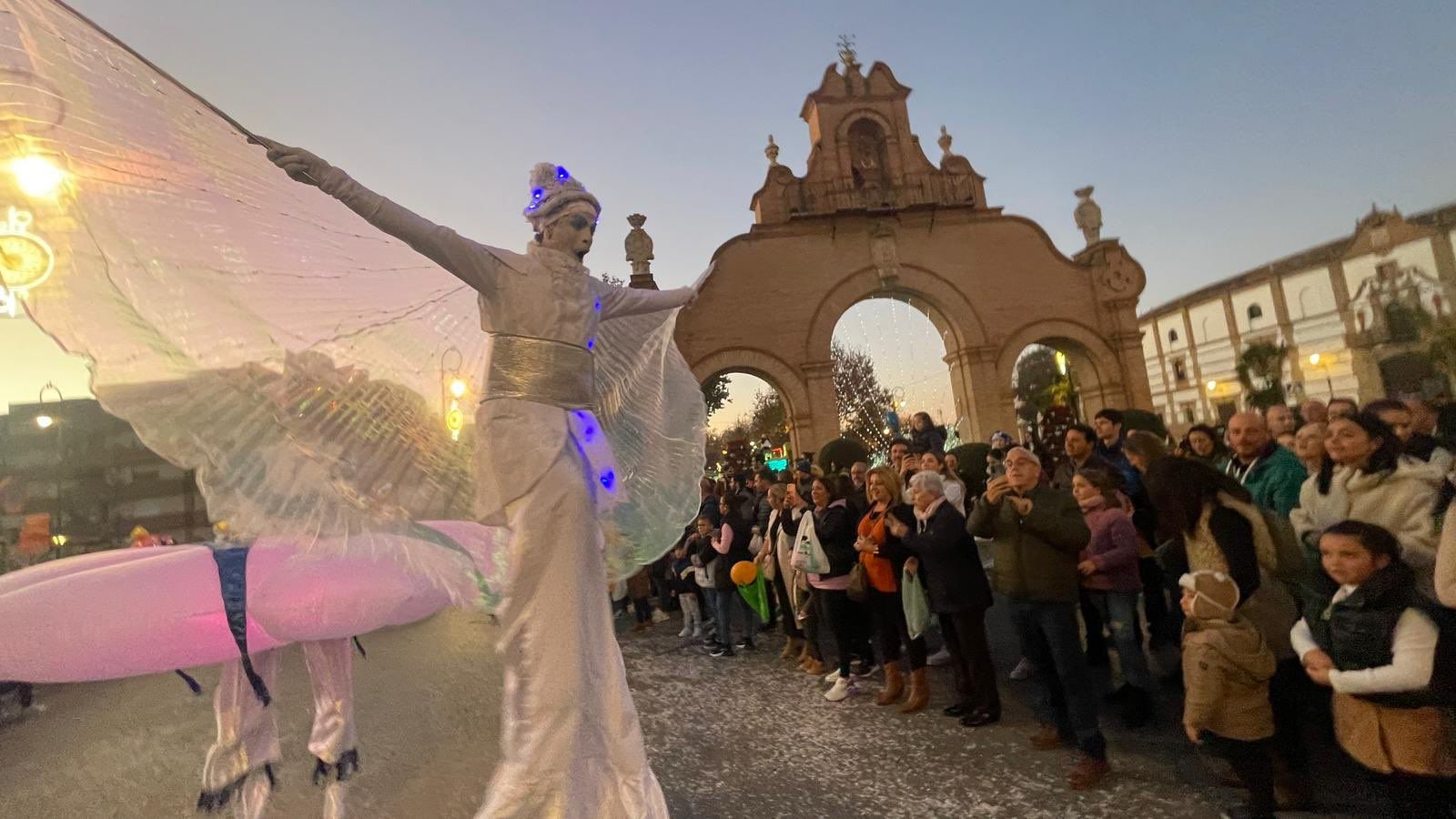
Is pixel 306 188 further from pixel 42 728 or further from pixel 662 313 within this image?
pixel 42 728

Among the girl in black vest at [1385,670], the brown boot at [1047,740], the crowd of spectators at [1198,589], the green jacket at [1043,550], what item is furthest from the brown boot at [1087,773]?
the girl in black vest at [1385,670]

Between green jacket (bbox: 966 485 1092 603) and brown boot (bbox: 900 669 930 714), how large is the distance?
1112 mm

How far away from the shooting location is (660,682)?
20.6ft

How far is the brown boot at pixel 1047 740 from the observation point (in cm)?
390

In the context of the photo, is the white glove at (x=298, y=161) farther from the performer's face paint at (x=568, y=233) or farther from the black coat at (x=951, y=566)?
the black coat at (x=951, y=566)

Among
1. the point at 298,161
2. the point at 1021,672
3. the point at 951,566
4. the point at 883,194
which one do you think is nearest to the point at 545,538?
the point at 298,161

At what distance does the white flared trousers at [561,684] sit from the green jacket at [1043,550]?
8.02ft

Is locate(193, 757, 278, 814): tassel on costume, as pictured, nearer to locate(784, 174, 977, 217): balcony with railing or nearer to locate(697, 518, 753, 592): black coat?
locate(697, 518, 753, 592): black coat

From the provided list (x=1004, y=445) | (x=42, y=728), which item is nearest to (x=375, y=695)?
(x=42, y=728)

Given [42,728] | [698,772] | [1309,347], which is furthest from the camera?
[1309,347]

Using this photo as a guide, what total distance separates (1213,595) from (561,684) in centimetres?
262

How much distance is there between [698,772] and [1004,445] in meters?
4.83

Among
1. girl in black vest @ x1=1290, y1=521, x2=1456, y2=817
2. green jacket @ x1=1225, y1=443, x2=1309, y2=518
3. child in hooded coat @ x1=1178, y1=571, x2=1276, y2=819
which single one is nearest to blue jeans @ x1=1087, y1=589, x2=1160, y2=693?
green jacket @ x1=1225, y1=443, x2=1309, y2=518

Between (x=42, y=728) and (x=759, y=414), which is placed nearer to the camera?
(x=42, y=728)
